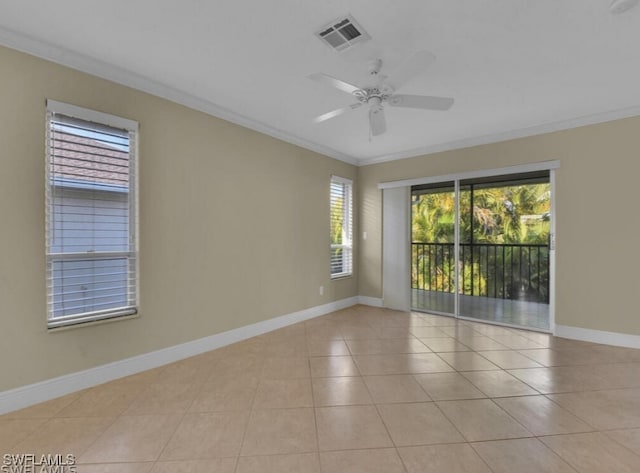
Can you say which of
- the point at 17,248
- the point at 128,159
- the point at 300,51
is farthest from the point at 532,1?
the point at 17,248

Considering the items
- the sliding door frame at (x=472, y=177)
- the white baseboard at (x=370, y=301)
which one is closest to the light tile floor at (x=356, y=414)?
the sliding door frame at (x=472, y=177)

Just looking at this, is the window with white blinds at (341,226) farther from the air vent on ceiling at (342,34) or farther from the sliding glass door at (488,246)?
the air vent on ceiling at (342,34)

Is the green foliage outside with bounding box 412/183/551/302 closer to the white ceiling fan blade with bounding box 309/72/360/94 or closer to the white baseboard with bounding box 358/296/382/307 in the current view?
the white baseboard with bounding box 358/296/382/307

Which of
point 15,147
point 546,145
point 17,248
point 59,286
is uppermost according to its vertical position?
point 546,145

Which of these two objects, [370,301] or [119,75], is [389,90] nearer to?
[119,75]

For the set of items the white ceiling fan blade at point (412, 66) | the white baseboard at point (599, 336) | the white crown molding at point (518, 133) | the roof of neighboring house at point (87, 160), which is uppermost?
the white crown molding at point (518, 133)

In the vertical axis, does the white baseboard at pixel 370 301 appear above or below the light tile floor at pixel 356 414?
above

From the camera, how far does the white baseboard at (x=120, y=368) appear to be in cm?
220

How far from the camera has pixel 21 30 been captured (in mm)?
2131

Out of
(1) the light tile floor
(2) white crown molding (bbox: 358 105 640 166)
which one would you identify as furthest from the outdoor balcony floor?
(2) white crown molding (bbox: 358 105 640 166)

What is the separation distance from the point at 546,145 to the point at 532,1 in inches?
103

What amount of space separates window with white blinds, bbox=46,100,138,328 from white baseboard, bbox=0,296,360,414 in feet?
1.41

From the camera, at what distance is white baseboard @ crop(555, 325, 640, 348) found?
341 cm

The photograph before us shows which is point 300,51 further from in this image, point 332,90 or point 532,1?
point 532,1
